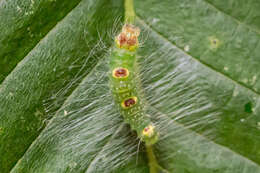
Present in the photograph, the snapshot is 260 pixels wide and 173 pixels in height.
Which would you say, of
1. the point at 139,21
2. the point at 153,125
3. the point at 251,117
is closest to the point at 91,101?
the point at 153,125

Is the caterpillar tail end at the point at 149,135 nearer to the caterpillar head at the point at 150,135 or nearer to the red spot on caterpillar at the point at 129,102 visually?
the caterpillar head at the point at 150,135

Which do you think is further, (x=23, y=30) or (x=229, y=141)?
(x=229, y=141)

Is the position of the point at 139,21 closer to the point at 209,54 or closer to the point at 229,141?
the point at 209,54

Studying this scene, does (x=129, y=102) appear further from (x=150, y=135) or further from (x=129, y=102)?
(x=150, y=135)

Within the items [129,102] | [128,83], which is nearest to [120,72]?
[128,83]

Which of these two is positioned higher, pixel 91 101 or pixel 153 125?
Answer: pixel 91 101

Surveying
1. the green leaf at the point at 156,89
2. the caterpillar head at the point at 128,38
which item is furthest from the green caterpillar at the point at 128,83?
the green leaf at the point at 156,89

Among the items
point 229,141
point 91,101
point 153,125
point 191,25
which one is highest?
point 191,25

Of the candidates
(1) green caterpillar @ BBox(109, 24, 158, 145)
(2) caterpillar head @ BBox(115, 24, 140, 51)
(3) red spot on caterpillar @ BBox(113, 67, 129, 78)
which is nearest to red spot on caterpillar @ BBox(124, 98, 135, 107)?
(1) green caterpillar @ BBox(109, 24, 158, 145)
